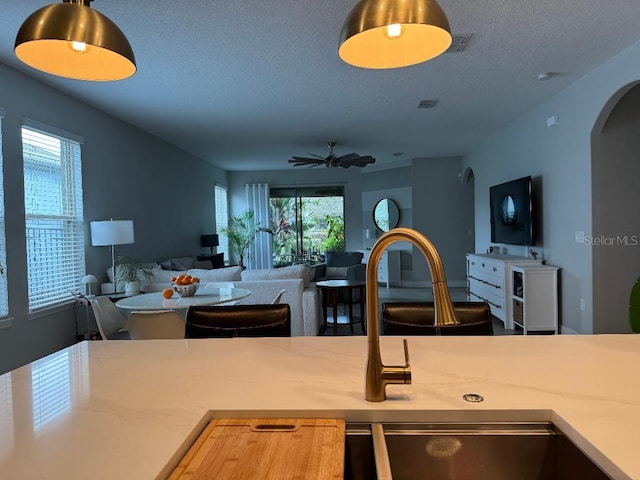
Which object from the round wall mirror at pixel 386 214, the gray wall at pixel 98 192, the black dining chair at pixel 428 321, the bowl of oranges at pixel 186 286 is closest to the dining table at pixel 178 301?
the bowl of oranges at pixel 186 286

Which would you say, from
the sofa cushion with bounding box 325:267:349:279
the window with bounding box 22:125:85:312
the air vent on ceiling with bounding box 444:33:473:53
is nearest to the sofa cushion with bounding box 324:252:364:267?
the sofa cushion with bounding box 325:267:349:279

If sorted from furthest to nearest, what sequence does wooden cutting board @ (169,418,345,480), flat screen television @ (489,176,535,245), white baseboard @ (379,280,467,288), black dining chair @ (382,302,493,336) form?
white baseboard @ (379,280,467,288)
flat screen television @ (489,176,535,245)
black dining chair @ (382,302,493,336)
wooden cutting board @ (169,418,345,480)

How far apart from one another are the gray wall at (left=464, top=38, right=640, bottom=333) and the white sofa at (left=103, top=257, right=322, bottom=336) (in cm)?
269

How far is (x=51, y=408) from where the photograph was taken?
101 centimetres

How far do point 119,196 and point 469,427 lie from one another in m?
5.31

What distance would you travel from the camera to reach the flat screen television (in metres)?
5.30

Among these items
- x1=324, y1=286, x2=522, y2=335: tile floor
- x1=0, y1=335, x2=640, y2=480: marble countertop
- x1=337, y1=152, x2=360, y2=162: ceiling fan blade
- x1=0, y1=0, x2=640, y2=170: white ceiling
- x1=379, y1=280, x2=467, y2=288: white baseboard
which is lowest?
x1=324, y1=286, x2=522, y2=335: tile floor

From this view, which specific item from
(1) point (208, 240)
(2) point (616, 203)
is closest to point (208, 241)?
(1) point (208, 240)

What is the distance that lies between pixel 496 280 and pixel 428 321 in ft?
13.3

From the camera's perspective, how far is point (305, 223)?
10.2 meters

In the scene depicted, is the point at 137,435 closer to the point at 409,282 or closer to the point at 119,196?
the point at 119,196

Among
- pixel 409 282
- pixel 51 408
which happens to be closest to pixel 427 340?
pixel 51 408

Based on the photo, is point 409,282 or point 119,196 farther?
point 409,282

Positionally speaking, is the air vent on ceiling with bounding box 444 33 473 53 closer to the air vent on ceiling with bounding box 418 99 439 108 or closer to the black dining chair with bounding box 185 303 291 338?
the air vent on ceiling with bounding box 418 99 439 108
